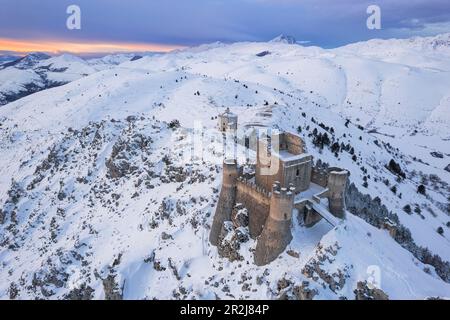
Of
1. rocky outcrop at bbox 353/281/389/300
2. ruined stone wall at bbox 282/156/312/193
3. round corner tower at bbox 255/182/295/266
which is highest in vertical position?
ruined stone wall at bbox 282/156/312/193

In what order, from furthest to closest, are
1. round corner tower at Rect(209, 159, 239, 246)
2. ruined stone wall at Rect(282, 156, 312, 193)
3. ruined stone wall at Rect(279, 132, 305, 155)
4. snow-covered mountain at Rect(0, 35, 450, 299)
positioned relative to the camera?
ruined stone wall at Rect(279, 132, 305, 155), round corner tower at Rect(209, 159, 239, 246), ruined stone wall at Rect(282, 156, 312, 193), snow-covered mountain at Rect(0, 35, 450, 299)

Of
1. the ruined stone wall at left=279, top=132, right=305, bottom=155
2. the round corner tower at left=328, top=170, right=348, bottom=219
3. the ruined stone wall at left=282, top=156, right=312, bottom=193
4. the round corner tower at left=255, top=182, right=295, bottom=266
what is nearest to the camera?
the round corner tower at left=255, top=182, right=295, bottom=266

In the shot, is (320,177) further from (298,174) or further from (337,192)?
(298,174)

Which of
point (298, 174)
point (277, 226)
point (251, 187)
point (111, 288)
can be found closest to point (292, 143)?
point (298, 174)

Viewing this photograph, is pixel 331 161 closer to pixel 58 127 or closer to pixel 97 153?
pixel 97 153

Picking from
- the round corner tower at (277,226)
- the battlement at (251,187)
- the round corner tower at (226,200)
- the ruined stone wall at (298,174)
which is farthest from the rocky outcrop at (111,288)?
the ruined stone wall at (298,174)

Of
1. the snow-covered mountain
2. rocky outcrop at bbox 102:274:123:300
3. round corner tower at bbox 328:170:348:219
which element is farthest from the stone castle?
rocky outcrop at bbox 102:274:123:300

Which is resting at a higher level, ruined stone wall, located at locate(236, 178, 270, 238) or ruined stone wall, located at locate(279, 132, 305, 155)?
ruined stone wall, located at locate(279, 132, 305, 155)

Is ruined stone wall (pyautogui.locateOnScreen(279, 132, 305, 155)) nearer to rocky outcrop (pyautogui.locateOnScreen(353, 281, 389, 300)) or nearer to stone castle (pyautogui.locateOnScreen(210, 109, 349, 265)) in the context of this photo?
stone castle (pyautogui.locateOnScreen(210, 109, 349, 265))
